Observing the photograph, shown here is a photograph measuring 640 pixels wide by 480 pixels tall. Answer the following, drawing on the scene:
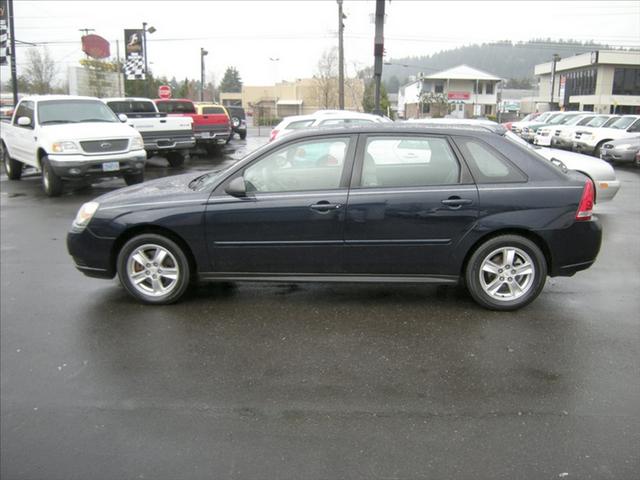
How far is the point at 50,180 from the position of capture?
11.5 metres

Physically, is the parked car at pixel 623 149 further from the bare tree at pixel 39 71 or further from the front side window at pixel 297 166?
the bare tree at pixel 39 71

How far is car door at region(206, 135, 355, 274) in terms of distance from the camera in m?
4.93

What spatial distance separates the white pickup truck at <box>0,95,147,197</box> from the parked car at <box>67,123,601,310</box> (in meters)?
6.73

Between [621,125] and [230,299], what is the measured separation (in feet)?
64.9

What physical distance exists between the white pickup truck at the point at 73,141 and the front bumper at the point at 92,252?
6.55 metres

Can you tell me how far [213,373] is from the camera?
3.90m

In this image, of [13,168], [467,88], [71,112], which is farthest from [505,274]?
[467,88]

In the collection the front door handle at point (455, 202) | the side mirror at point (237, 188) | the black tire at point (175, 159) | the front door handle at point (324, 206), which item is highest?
the side mirror at point (237, 188)

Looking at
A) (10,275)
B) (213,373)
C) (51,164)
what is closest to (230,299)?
(213,373)

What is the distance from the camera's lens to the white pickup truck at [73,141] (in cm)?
1120

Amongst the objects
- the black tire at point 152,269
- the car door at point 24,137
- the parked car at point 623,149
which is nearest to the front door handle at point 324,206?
the black tire at point 152,269

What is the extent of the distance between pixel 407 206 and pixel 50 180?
9152 millimetres

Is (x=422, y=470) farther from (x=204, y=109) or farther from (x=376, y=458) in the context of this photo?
(x=204, y=109)

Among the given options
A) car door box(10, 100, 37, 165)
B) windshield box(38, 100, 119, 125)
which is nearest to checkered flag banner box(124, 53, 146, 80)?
car door box(10, 100, 37, 165)
